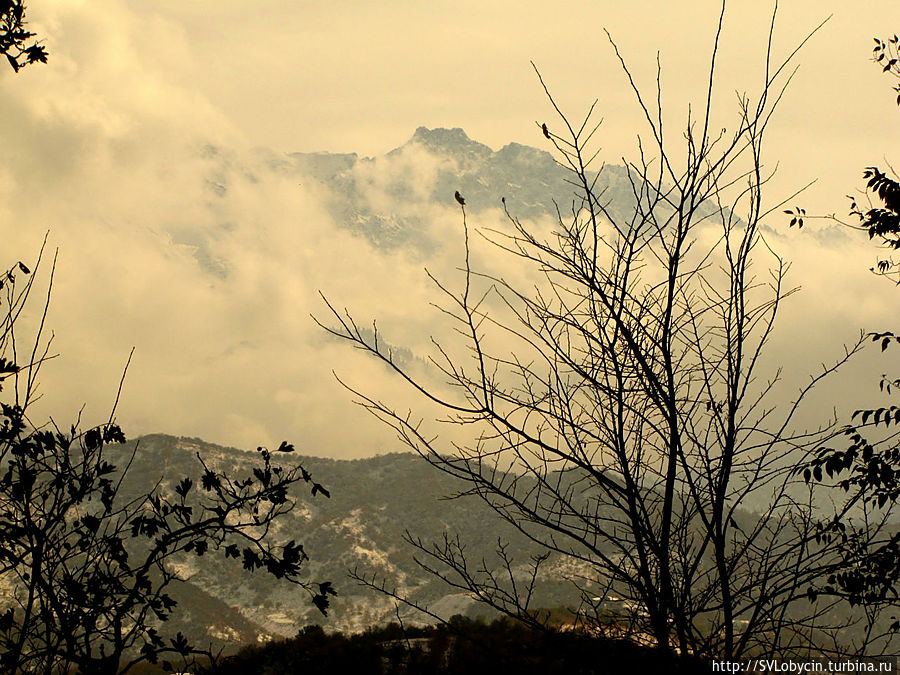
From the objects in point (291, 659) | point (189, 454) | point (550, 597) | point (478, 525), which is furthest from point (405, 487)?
point (291, 659)

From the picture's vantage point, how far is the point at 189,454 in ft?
455

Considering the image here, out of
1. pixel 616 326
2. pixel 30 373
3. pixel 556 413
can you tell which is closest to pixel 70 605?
pixel 30 373

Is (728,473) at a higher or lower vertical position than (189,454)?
lower

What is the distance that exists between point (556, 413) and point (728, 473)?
0.90 metres

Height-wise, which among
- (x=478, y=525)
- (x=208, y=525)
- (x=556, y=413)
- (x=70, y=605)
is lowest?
(x=70, y=605)

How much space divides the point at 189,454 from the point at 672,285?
5743 inches

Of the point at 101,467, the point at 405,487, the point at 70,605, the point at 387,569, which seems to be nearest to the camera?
the point at 70,605

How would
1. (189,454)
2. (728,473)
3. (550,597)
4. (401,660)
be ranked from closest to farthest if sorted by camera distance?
(728,473) < (401,660) < (550,597) < (189,454)

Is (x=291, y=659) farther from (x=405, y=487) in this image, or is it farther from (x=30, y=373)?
(x=405, y=487)

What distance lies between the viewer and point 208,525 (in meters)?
4.69

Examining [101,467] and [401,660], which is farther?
[401,660]

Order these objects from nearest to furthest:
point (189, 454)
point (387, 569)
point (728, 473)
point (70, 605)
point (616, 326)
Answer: point (728, 473) < point (616, 326) < point (70, 605) < point (387, 569) < point (189, 454)

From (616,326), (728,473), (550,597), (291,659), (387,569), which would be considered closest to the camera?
(728,473)

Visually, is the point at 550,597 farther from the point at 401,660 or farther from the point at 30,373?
the point at 30,373
